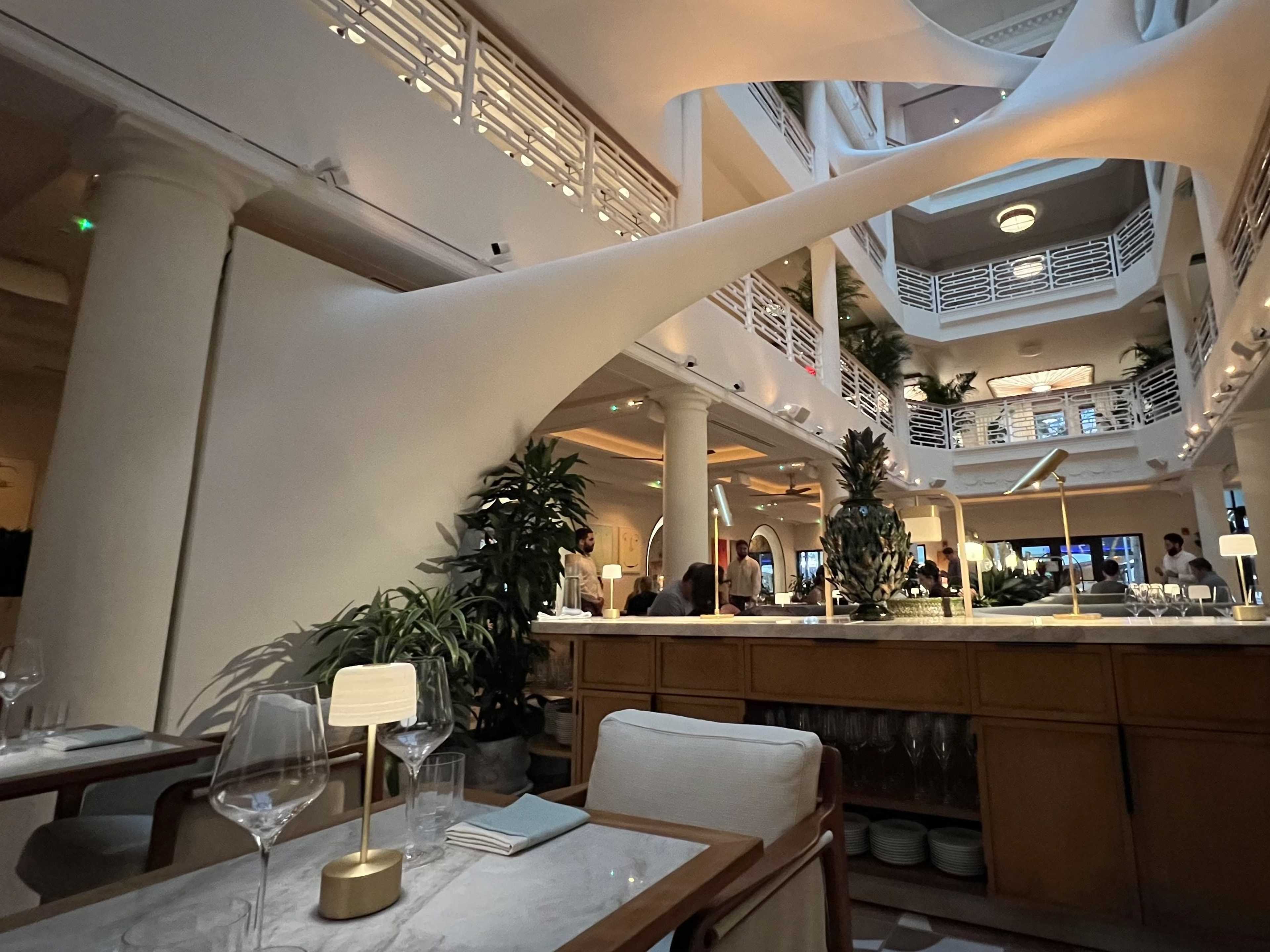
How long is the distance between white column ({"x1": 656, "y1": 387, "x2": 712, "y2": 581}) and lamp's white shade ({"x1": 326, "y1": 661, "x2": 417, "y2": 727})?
17.3 ft

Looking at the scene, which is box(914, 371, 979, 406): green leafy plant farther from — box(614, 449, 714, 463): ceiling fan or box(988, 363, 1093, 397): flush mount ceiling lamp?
box(614, 449, 714, 463): ceiling fan

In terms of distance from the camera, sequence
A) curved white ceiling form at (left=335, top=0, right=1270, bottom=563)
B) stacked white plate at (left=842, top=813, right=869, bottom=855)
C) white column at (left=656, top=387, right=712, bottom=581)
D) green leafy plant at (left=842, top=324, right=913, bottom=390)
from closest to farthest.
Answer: stacked white plate at (left=842, top=813, right=869, bottom=855) → curved white ceiling form at (left=335, top=0, right=1270, bottom=563) → white column at (left=656, top=387, right=712, bottom=581) → green leafy plant at (left=842, top=324, right=913, bottom=390)

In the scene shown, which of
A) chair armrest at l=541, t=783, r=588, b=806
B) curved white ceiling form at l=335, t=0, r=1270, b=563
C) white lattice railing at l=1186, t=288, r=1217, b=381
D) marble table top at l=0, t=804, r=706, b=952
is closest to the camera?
marble table top at l=0, t=804, r=706, b=952

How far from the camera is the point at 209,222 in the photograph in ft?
10.5

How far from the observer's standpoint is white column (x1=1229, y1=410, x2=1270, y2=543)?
730cm

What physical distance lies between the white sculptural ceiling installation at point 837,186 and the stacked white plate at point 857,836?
8.52 feet

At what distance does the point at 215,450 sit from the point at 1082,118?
21.1ft

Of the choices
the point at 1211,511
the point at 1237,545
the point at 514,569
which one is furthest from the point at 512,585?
the point at 1211,511

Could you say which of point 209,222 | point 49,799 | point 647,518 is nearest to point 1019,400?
point 647,518

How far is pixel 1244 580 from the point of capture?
315 centimetres

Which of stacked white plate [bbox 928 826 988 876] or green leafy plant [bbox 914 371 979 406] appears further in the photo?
green leafy plant [bbox 914 371 979 406]

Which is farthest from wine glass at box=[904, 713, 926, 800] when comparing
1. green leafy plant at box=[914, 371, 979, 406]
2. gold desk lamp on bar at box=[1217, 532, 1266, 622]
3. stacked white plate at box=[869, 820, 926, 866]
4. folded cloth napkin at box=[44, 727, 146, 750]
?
green leafy plant at box=[914, 371, 979, 406]

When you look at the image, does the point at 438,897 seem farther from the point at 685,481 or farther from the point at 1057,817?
the point at 685,481

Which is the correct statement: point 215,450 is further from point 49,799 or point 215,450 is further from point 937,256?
Answer: point 937,256
